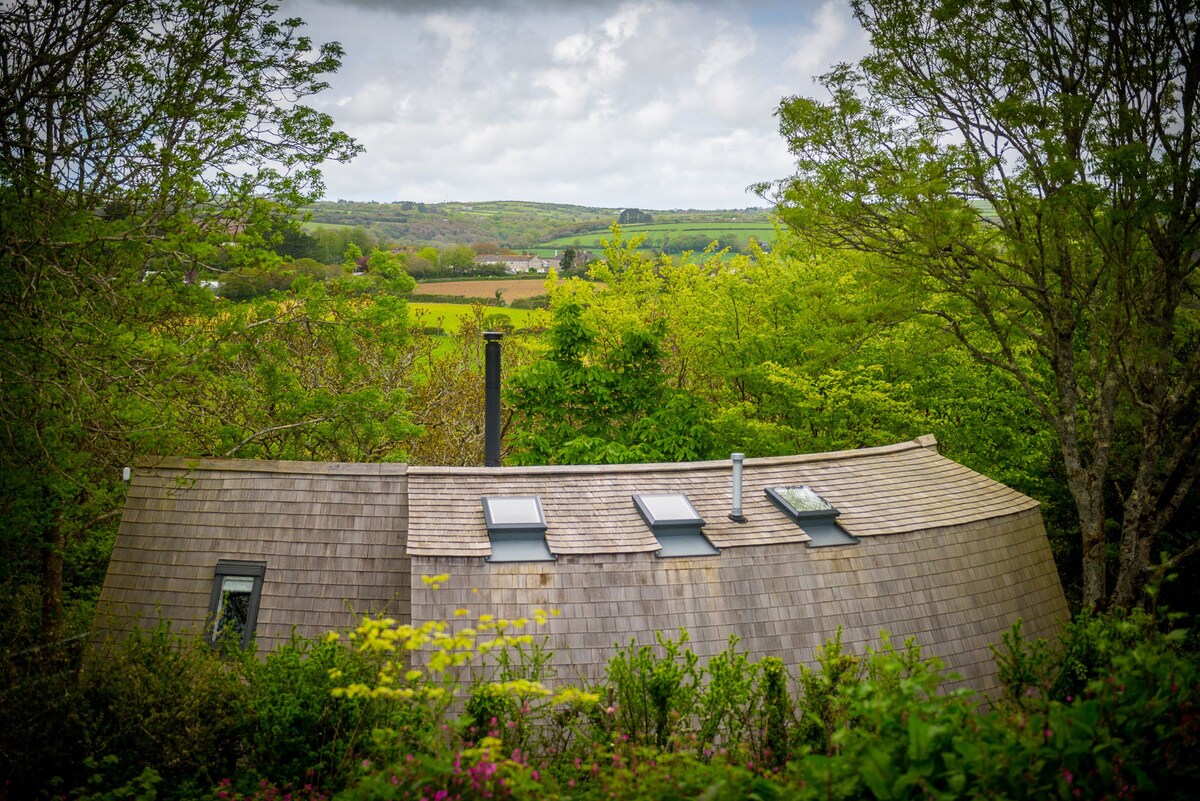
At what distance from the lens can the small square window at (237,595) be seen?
35.1 ft

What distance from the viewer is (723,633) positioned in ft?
33.1

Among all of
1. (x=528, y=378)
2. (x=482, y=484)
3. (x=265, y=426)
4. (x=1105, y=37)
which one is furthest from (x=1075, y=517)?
(x=265, y=426)

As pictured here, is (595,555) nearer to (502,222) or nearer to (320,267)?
(320,267)

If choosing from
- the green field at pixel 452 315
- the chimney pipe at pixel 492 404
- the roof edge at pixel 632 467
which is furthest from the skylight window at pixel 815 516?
the green field at pixel 452 315

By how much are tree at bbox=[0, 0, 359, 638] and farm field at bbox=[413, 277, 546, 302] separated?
2324 cm

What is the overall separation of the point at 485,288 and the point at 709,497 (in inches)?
1216

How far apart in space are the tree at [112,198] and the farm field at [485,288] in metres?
23.2

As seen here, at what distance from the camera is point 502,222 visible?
67.4m

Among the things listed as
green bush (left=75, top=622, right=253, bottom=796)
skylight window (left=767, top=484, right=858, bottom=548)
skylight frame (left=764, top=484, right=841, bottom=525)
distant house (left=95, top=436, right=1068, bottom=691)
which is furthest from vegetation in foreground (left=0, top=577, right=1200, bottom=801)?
skylight frame (left=764, top=484, right=841, bottom=525)

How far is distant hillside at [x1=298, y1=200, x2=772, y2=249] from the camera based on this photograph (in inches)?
1913

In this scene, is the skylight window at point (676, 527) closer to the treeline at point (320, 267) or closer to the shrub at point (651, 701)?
the shrub at point (651, 701)

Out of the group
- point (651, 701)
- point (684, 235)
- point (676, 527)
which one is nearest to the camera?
point (651, 701)

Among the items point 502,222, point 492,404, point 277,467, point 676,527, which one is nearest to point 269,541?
point 277,467

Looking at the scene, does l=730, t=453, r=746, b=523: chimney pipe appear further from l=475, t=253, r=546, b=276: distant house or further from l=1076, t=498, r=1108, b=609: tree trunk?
l=475, t=253, r=546, b=276: distant house
